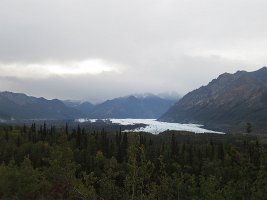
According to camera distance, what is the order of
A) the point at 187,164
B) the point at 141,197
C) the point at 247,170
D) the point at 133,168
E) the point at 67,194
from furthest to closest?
the point at 187,164, the point at 247,170, the point at 67,194, the point at 141,197, the point at 133,168

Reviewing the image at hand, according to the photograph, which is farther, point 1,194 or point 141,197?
point 1,194

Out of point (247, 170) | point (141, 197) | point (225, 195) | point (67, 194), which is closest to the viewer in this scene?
point (141, 197)

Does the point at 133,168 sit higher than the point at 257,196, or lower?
higher

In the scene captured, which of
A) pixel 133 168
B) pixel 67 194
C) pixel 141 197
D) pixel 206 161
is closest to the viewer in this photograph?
pixel 133 168

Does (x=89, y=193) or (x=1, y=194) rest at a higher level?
(x=89, y=193)

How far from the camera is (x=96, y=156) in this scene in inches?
7697

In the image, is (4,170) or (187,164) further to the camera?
(187,164)

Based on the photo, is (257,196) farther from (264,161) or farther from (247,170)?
(247,170)

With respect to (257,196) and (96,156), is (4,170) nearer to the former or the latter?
(257,196)

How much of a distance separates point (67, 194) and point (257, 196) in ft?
106

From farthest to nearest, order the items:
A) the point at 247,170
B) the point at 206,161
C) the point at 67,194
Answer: the point at 206,161 < the point at 247,170 < the point at 67,194

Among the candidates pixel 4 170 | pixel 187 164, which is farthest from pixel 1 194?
pixel 187 164

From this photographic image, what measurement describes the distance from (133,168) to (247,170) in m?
53.2

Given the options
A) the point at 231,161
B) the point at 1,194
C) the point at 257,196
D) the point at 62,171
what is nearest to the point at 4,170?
the point at 1,194
